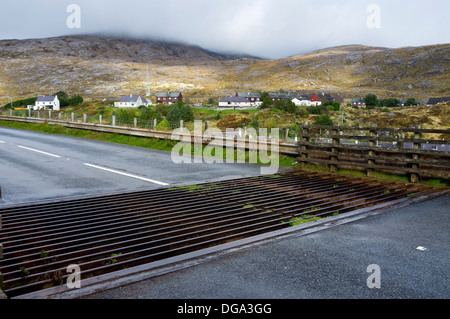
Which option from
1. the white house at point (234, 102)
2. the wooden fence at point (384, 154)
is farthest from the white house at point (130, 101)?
the wooden fence at point (384, 154)

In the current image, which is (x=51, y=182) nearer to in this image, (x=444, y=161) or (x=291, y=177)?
(x=291, y=177)

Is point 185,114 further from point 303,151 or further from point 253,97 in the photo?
point 253,97

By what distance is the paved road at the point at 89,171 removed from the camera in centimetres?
1020

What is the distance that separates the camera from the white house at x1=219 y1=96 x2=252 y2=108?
547 feet

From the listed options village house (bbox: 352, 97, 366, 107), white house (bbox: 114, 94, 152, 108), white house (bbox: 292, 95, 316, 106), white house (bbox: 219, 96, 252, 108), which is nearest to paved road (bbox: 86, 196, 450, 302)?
white house (bbox: 219, 96, 252, 108)

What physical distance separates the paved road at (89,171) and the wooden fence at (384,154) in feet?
7.28

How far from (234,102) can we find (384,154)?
523ft

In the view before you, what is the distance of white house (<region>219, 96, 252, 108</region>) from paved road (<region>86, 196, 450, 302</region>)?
158 m

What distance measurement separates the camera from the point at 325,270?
513 cm

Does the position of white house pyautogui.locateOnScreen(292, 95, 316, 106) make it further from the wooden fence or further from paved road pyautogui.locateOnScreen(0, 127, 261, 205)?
the wooden fence

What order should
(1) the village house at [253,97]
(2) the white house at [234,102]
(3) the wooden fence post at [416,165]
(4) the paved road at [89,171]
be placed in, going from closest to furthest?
(4) the paved road at [89,171]
(3) the wooden fence post at [416,165]
(2) the white house at [234,102]
(1) the village house at [253,97]

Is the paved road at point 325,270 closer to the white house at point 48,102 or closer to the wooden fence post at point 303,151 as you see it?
the wooden fence post at point 303,151

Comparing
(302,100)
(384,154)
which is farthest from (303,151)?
(302,100)

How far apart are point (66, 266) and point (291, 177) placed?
7.95 metres
